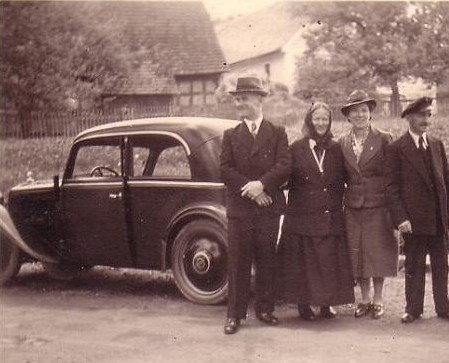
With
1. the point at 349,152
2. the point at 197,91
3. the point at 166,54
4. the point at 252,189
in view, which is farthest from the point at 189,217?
the point at 197,91

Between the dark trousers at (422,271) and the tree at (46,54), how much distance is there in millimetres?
14969

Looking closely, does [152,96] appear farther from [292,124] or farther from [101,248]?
[101,248]

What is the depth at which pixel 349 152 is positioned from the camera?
5957mm

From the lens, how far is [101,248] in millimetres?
7355

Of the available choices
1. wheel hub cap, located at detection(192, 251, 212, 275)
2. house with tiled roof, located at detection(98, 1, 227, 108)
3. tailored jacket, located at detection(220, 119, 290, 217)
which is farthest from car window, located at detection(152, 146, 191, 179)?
house with tiled roof, located at detection(98, 1, 227, 108)

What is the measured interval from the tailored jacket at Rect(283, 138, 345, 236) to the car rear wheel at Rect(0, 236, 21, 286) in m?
3.54

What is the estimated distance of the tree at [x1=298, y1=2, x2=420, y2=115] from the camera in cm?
2422

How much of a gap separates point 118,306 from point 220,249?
1166 mm

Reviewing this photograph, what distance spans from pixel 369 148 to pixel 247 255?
1350 mm

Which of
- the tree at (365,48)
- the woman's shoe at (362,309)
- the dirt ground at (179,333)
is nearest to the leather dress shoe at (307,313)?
the dirt ground at (179,333)

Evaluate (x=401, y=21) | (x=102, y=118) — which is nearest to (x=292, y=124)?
(x=401, y=21)

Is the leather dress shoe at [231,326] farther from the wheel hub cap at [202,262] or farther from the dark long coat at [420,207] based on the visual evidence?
the dark long coat at [420,207]

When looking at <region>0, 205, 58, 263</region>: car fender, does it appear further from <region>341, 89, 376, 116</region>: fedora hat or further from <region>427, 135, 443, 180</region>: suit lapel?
<region>427, 135, 443, 180</region>: suit lapel

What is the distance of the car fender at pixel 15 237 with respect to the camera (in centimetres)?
760
